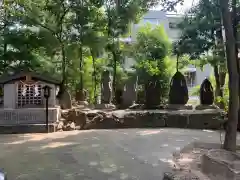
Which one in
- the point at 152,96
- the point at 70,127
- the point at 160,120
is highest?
the point at 152,96

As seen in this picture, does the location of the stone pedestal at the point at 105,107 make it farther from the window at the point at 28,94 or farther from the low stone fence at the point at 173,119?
the window at the point at 28,94

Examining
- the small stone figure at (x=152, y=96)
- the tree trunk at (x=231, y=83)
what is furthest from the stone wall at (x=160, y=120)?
the tree trunk at (x=231, y=83)

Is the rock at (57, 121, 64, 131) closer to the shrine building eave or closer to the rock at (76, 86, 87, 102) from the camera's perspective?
the shrine building eave

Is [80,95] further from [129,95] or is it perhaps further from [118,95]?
[129,95]

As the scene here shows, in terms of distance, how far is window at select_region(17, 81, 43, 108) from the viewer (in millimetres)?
11016

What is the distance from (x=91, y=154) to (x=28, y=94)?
5.25 meters

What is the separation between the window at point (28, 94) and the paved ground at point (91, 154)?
1.69 meters

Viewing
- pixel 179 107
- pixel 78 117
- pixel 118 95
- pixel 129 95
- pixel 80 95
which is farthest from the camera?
pixel 80 95

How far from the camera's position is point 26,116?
10.6m

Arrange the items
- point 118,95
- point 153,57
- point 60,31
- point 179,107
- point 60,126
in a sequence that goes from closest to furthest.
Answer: point 60,126 → point 179,107 → point 60,31 → point 118,95 → point 153,57

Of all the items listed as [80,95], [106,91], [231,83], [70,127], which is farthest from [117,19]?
[231,83]

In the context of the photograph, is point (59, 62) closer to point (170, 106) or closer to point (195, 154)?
point (170, 106)

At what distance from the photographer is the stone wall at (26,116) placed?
10438mm

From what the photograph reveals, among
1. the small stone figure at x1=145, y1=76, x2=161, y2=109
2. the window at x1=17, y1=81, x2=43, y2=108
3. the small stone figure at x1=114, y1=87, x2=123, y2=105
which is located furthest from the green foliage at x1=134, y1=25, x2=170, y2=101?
the window at x1=17, y1=81, x2=43, y2=108
